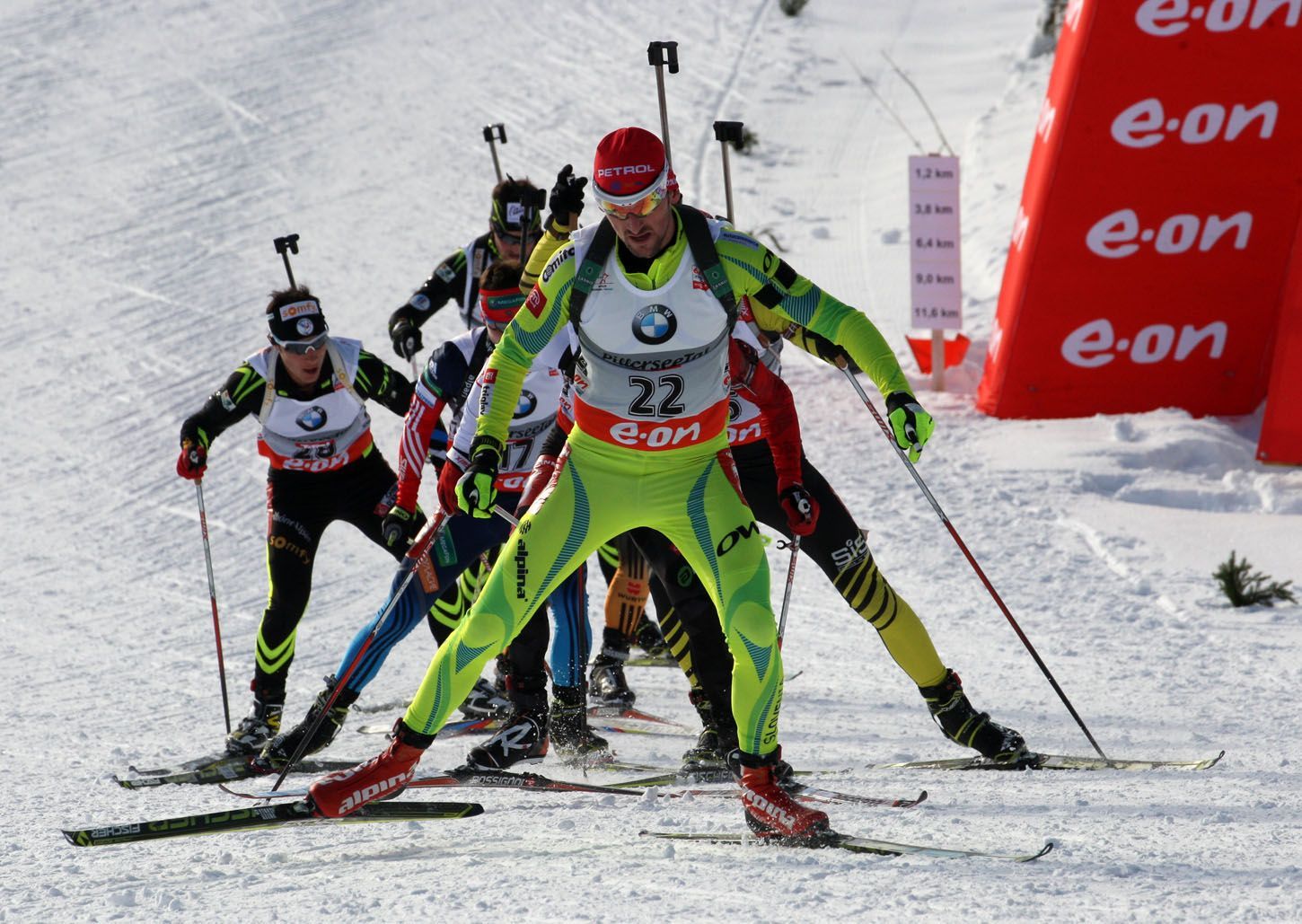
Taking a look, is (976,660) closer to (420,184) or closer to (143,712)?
(143,712)

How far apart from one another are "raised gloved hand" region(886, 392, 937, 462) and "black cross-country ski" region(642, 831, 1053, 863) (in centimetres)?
113

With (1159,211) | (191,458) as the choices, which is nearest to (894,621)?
(191,458)

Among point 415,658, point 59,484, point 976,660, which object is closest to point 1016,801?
point 976,660

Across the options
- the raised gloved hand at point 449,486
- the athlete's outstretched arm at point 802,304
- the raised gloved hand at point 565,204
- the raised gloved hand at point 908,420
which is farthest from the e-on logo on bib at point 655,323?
the raised gloved hand at point 565,204

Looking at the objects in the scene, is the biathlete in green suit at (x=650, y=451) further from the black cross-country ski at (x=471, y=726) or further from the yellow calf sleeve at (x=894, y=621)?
the black cross-country ski at (x=471, y=726)

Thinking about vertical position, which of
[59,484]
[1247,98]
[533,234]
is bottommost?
[59,484]

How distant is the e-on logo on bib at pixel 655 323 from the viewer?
4.43m

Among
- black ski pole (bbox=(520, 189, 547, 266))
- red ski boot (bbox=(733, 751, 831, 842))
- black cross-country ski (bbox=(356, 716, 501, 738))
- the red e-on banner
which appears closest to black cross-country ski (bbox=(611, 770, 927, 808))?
red ski boot (bbox=(733, 751, 831, 842))

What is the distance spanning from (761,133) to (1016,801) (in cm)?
1257

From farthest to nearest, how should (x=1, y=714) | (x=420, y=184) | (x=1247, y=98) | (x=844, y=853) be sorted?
(x=420, y=184)
(x=1247, y=98)
(x=1, y=714)
(x=844, y=853)

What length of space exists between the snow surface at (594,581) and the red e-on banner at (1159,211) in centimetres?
45

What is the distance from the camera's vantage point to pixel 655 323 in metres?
4.43

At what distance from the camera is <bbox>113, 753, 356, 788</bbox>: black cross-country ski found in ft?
18.6

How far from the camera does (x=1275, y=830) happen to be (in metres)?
4.33
